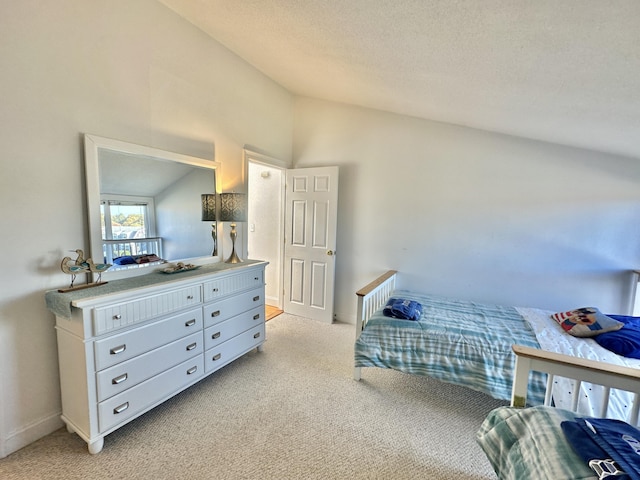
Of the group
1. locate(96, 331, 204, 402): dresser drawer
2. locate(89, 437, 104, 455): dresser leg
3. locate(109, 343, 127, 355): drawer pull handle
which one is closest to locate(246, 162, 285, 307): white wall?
locate(96, 331, 204, 402): dresser drawer

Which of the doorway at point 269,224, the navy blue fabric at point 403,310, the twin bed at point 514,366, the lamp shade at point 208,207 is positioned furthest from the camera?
the doorway at point 269,224

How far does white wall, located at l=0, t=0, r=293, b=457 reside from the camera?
5.16 feet

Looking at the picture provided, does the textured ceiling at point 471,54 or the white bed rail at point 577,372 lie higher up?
the textured ceiling at point 471,54

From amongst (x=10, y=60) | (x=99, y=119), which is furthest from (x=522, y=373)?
(x=10, y=60)

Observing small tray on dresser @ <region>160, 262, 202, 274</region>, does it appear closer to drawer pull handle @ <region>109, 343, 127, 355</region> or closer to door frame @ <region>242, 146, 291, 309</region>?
drawer pull handle @ <region>109, 343, 127, 355</region>

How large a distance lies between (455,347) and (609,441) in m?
1.19

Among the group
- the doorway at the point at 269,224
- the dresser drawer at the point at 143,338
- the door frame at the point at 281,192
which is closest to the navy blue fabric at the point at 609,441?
Answer: the dresser drawer at the point at 143,338

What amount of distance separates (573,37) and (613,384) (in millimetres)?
1449

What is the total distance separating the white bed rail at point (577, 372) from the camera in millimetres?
1211

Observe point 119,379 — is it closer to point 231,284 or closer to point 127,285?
point 127,285

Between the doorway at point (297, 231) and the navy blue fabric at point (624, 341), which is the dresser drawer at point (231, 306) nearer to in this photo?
the doorway at point (297, 231)

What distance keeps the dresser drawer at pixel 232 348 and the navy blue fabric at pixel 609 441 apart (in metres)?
2.15

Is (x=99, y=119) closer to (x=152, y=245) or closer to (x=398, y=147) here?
(x=152, y=245)

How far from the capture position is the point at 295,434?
1816 millimetres
